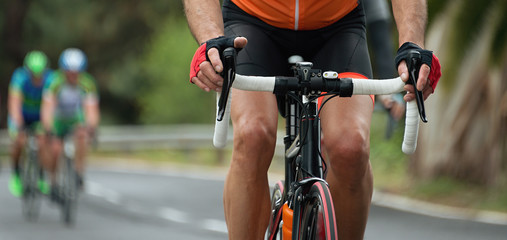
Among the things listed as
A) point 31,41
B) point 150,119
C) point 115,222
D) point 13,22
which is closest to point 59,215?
point 115,222

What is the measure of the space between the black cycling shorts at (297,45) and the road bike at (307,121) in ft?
0.69

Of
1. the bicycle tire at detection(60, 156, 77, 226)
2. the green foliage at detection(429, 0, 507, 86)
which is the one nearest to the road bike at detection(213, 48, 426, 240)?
the bicycle tire at detection(60, 156, 77, 226)

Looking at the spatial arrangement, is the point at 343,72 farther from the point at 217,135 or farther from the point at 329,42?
the point at 217,135

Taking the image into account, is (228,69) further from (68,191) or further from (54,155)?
(54,155)

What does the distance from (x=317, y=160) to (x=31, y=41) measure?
34112 mm

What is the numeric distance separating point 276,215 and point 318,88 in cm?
79

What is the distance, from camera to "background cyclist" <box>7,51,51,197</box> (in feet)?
36.8

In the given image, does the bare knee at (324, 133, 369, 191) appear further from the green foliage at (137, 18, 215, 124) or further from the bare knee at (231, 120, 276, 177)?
the green foliage at (137, 18, 215, 124)

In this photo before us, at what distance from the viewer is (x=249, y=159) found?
355 cm

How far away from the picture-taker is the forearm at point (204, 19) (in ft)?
11.1

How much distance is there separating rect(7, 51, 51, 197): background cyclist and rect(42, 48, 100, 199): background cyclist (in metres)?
0.25

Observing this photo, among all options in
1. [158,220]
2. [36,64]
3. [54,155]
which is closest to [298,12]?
[158,220]

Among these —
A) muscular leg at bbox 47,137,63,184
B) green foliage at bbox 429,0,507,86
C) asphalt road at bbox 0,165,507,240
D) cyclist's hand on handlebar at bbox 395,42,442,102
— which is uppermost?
green foliage at bbox 429,0,507,86

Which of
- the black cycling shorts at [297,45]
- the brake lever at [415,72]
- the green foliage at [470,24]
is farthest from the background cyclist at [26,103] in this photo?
the brake lever at [415,72]
